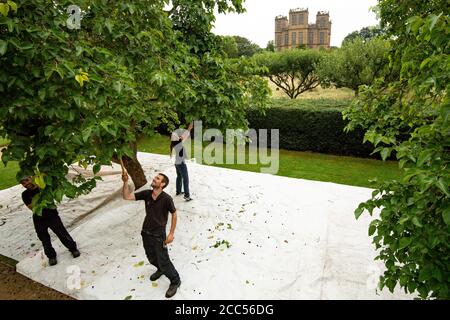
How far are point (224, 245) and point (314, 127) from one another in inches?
355

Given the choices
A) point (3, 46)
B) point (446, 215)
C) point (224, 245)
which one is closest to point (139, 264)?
point (224, 245)

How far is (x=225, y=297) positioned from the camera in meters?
5.05

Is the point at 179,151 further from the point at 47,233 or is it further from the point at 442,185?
the point at 442,185

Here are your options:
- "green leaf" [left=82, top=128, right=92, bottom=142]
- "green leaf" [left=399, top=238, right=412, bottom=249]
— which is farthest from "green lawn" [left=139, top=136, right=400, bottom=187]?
"green leaf" [left=399, top=238, right=412, bottom=249]

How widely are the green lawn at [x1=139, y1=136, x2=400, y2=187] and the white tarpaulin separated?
57.5 inches

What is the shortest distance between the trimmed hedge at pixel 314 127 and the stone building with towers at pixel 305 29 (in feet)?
286

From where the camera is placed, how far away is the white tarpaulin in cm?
523

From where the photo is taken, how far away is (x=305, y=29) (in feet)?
308

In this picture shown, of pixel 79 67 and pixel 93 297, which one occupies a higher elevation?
pixel 79 67

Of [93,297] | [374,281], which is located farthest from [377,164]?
[93,297]

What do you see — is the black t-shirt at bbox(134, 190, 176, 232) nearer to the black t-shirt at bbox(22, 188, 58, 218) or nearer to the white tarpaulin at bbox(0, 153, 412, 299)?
the white tarpaulin at bbox(0, 153, 412, 299)

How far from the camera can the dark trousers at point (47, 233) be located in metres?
5.64

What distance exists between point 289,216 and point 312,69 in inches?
997
